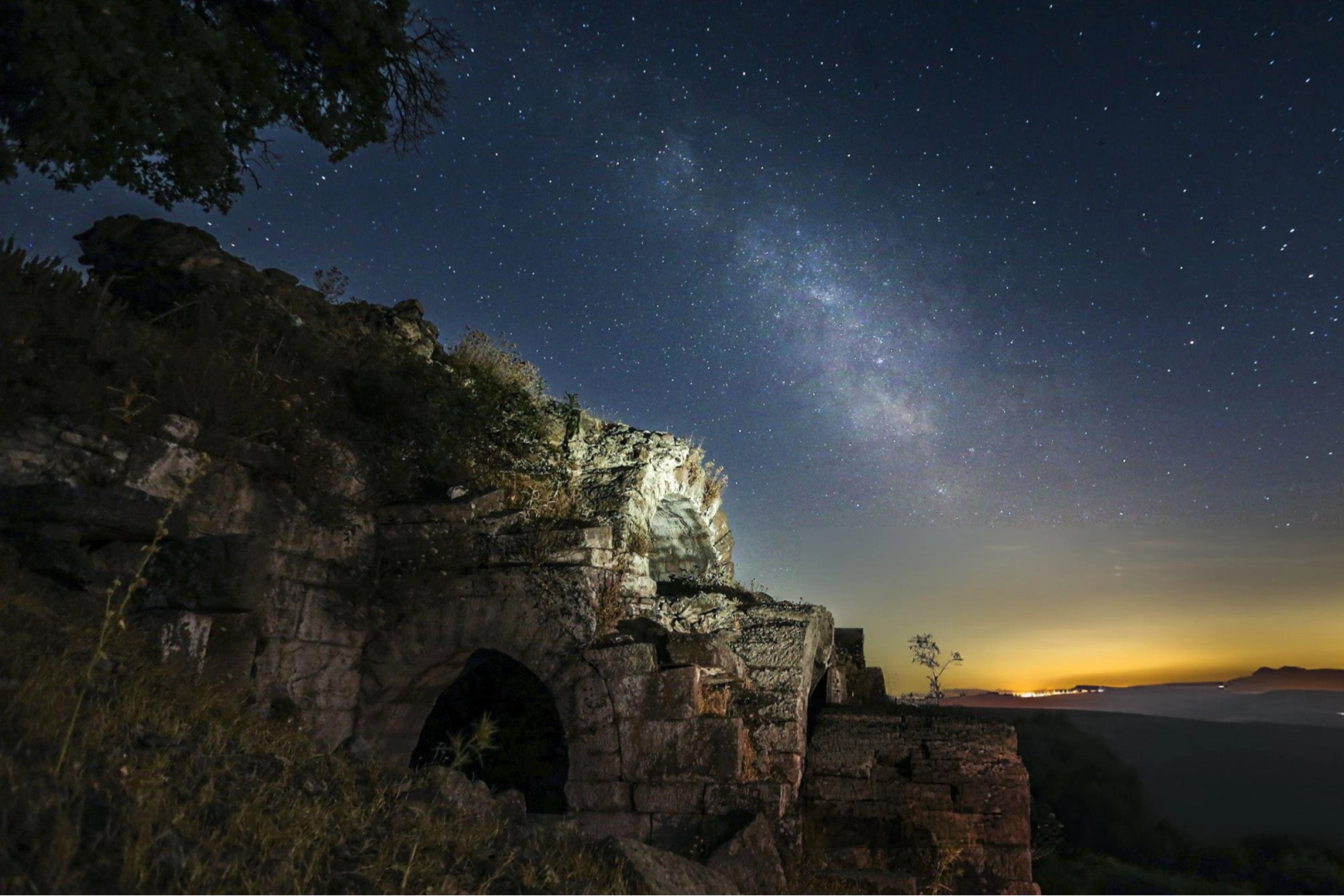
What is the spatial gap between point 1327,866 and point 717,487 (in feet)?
58.9

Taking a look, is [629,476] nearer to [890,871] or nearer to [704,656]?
[704,656]

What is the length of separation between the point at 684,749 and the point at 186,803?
4134 mm

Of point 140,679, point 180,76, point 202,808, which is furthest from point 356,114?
point 202,808

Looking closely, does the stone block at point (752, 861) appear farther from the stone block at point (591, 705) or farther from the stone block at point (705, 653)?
the stone block at point (591, 705)

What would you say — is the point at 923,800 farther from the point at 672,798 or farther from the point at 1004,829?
the point at 672,798

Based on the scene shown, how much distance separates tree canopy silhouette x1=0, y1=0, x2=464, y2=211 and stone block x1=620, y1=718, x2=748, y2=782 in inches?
244

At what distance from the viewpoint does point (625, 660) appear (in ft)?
21.0

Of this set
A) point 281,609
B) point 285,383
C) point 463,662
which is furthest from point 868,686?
point 285,383

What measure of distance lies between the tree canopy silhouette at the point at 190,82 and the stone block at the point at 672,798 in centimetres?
655

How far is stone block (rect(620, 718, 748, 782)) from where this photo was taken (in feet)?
19.7

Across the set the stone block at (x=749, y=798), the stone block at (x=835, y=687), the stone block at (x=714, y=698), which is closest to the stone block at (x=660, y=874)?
the stone block at (x=749, y=798)

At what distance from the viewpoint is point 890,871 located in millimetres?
5891

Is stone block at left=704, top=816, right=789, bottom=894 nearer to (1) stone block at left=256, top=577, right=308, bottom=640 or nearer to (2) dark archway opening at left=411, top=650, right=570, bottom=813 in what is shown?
(1) stone block at left=256, top=577, right=308, bottom=640

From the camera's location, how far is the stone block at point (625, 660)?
6.38 meters
